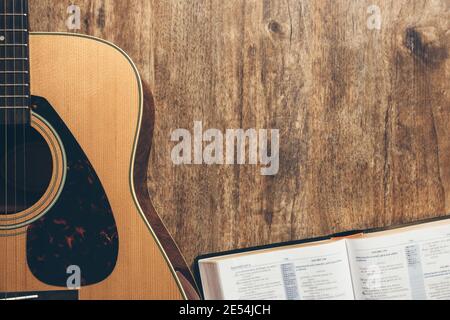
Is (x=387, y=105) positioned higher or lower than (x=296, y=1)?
lower

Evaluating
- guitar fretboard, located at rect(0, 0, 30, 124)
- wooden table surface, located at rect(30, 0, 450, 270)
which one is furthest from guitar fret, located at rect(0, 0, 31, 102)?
wooden table surface, located at rect(30, 0, 450, 270)

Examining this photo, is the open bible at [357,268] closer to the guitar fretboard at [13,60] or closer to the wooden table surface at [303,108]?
the wooden table surface at [303,108]

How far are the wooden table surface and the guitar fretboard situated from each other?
0.28 m

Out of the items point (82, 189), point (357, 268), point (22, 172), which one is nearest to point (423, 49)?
point (357, 268)

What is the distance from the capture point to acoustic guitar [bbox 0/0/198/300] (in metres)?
1.12

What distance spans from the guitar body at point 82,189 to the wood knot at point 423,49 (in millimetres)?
693

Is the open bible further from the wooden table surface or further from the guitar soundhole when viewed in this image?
the guitar soundhole

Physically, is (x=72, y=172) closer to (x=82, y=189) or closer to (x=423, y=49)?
(x=82, y=189)

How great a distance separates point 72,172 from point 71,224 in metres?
0.11

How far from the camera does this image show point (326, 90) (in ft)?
4.34

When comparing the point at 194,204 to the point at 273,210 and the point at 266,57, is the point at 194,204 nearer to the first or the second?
the point at 273,210

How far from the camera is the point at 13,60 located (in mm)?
1105

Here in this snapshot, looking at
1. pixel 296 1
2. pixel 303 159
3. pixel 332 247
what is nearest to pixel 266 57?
pixel 296 1
